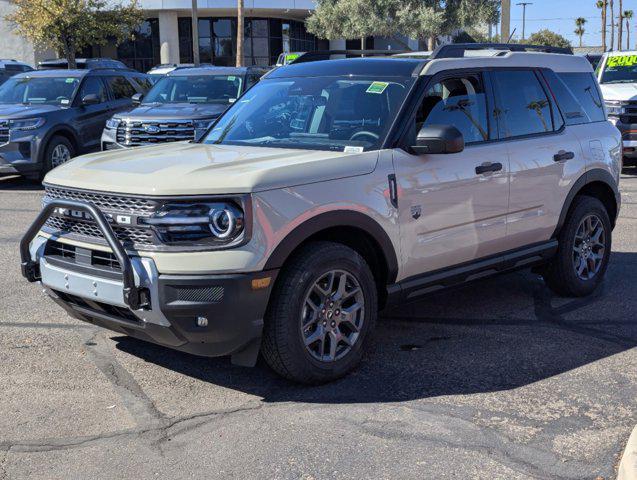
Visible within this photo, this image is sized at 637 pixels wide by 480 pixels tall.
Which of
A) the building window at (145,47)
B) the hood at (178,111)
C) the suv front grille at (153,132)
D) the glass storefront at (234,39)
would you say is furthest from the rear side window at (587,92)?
the building window at (145,47)

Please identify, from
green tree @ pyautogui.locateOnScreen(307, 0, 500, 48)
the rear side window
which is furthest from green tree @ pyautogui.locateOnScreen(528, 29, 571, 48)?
the rear side window

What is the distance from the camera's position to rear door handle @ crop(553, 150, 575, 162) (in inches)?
244

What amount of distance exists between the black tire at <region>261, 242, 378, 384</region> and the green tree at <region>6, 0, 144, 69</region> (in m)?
25.5

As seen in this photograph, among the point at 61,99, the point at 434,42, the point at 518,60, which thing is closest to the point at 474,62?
the point at 518,60

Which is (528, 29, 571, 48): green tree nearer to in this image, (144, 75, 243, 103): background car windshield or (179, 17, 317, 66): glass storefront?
(179, 17, 317, 66): glass storefront

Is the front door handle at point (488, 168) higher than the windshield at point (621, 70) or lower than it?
lower

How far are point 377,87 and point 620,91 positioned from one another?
1122cm

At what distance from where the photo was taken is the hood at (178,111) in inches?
478

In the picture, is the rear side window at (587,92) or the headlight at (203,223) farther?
the rear side window at (587,92)

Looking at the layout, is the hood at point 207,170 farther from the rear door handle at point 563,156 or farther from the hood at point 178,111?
the hood at point 178,111

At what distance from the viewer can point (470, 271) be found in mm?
5602

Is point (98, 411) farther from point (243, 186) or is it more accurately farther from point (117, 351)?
point (243, 186)

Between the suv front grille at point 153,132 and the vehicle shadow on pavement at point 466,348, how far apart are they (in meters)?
6.29

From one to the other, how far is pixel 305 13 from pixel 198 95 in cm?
3903
